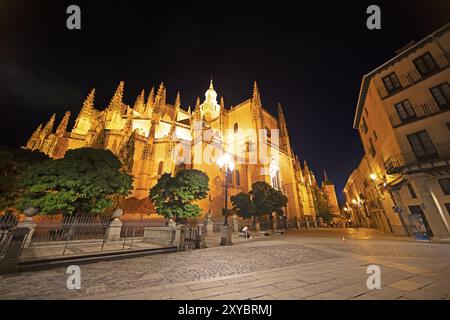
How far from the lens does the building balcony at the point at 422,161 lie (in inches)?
445

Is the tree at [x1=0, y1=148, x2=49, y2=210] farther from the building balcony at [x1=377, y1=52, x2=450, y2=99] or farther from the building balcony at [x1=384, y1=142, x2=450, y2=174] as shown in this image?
the building balcony at [x1=377, y1=52, x2=450, y2=99]

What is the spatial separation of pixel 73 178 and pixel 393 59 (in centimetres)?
2684

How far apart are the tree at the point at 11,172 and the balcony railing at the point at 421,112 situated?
95.2 ft

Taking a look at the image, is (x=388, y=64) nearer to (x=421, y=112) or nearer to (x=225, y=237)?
(x=421, y=112)

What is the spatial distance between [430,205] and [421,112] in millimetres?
6645

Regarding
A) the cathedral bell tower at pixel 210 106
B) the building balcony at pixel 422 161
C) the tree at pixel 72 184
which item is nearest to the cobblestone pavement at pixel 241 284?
the tree at pixel 72 184

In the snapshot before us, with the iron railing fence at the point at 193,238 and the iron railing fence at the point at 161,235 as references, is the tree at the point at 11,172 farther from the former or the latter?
the iron railing fence at the point at 193,238

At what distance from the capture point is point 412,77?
13758 mm

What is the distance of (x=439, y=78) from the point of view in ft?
41.0

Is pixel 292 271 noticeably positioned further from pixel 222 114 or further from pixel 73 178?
pixel 222 114

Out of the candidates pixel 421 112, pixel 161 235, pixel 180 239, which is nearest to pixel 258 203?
pixel 161 235

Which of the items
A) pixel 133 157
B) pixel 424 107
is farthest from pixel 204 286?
pixel 133 157

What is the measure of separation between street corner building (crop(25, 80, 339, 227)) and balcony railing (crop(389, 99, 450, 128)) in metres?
19.7

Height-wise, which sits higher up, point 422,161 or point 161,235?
point 422,161
